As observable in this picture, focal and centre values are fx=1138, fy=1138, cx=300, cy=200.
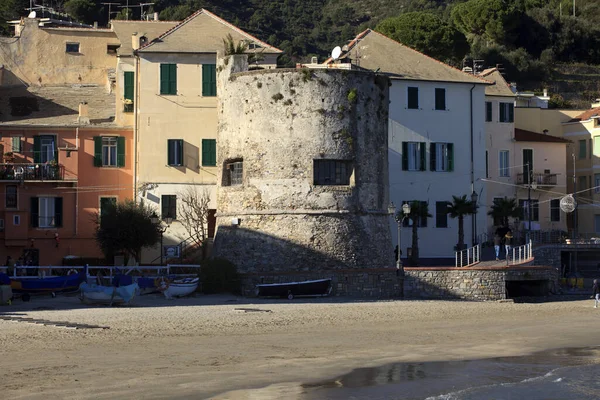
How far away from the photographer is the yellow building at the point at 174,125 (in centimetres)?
5153

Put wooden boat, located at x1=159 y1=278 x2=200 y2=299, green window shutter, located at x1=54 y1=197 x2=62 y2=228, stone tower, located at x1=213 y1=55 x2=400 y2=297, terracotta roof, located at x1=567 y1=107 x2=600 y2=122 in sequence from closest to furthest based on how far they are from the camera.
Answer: wooden boat, located at x1=159 y1=278 x2=200 y2=299 < stone tower, located at x1=213 y1=55 x2=400 y2=297 < green window shutter, located at x1=54 y1=197 x2=62 y2=228 < terracotta roof, located at x1=567 y1=107 x2=600 y2=122

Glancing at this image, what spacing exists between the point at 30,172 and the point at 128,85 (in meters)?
6.07

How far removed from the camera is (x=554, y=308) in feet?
145

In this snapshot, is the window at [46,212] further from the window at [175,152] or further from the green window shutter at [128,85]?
the green window shutter at [128,85]

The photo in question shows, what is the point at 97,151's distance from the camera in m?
52.1

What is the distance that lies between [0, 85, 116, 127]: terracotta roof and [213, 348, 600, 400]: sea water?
1105 inches

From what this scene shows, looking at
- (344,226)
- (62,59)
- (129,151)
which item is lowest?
(344,226)

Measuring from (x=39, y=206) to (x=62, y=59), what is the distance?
523 inches

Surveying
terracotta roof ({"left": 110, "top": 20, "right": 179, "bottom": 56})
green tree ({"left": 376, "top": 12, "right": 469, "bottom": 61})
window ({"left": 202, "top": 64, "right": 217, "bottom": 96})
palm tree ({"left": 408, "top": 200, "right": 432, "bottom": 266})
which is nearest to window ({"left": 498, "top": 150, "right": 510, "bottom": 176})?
palm tree ({"left": 408, "top": 200, "right": 432, "bottom": 266})

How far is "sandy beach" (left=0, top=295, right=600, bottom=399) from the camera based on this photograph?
24.7 m

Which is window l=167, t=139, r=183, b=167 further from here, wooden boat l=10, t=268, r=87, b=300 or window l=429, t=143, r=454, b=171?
window l=429, t=143, r=454, b=171

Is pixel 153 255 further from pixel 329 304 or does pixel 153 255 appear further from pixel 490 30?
pixel 490 30

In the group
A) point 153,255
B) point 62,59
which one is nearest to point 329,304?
point 153,255

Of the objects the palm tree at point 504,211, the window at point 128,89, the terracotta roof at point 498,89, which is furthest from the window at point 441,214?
the window at point 128,89
